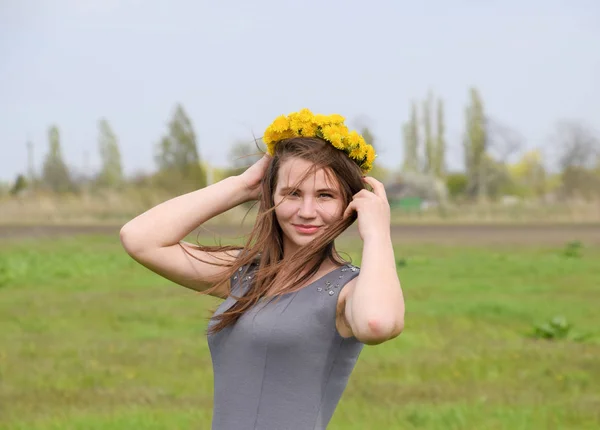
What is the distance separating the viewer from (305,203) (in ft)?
9.52

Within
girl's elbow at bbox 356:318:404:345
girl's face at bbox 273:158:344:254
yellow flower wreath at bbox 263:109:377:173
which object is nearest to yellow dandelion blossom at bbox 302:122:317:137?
yellow flower wreath at bbox 263:109:377:173

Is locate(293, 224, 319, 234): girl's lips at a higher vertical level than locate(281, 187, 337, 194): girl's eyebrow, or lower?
lower

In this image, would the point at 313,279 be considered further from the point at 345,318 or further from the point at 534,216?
the point at 534,216

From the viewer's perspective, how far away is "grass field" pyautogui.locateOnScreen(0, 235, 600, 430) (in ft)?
25.5

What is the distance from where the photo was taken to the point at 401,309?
2770mm

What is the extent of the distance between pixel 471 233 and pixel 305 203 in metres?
34.7

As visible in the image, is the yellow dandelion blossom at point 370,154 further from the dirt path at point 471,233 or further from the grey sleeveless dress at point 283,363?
the dirt path at point 471,233

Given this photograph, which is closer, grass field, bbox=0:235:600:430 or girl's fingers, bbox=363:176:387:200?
girl's fingers, bbox=363:176:387:200

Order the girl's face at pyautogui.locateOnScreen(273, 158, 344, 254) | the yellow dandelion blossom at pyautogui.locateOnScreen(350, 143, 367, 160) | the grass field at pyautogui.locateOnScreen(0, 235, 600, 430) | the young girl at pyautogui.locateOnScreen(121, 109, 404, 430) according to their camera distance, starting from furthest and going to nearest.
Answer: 1. the grass field at pyautogui.locateOnScreen(0, 235, 600, 430)
2. the yellow dandelion blossom at pyautogui.locateOnScreen(350, 143, 367, 160)
3. the girl's face at pyautogui.locateOnScreen(273, 158, 344, 254)
4. the young girl at pyautogui.locateOnScreen(121, 109, 404, 430)

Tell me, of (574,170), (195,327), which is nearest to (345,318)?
(195,327)

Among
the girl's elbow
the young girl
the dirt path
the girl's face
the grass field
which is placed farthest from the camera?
the dirt path

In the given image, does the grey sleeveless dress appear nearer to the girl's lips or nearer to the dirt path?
the girl's lips

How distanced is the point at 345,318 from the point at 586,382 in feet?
22.7

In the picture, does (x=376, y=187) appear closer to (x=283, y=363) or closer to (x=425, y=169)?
(x=283, y=363)
